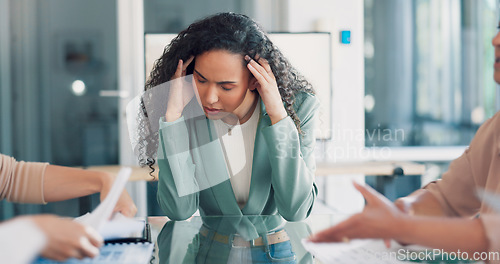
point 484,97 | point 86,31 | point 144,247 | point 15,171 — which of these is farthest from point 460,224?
point 484,97

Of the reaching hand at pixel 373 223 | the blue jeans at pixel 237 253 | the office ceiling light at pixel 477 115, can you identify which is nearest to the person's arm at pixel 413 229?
the reaching hand at pixel 373 223

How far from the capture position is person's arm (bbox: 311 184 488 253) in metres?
0.52

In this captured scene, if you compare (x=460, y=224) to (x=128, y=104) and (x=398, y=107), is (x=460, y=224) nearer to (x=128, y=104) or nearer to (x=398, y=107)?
(x=128, y=104)

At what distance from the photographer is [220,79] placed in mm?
1130

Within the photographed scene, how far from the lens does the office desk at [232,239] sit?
73 centimetres

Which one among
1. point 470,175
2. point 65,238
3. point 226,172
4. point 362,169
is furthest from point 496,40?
point 362,169

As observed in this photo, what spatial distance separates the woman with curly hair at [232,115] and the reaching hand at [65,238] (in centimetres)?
67

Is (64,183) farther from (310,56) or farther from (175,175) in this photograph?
(310,56)

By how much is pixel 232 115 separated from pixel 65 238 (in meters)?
0.88

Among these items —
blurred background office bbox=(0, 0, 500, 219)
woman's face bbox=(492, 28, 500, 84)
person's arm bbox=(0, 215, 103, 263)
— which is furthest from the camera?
blurred background office bbox=(0, 0, 500, 219)

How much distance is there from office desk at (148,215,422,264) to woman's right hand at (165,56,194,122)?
11.2 inches

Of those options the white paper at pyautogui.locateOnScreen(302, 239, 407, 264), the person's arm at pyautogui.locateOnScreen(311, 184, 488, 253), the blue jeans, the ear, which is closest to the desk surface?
the ear

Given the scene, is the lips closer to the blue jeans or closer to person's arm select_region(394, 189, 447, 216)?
the blue jeans

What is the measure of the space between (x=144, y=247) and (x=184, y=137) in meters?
0.50
